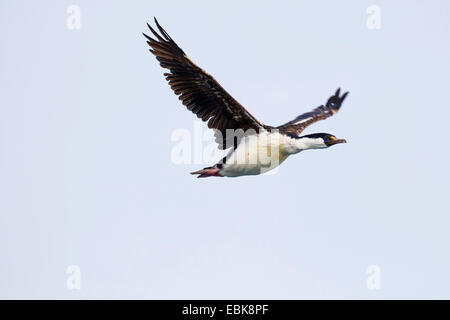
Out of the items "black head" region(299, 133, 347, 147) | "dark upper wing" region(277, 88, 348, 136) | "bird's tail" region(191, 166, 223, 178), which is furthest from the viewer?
"dark upper wing" region(277, 88, 348, 136)

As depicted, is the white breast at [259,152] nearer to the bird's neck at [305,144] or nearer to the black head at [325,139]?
the bird's neck at [305,144]

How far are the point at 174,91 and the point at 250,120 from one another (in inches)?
65.7

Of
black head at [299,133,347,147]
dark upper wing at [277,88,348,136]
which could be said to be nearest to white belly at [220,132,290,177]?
black head at [299,133,347,147]

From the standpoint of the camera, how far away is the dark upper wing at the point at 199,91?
13953 millimetres

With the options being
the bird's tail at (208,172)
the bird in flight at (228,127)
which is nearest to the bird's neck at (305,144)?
the bird in flight at (228,127)

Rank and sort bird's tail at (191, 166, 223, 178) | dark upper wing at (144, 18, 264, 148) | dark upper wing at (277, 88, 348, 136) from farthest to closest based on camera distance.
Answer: dark upper wing at (277, 88, 348, 136) → bird's tail at (191, 166, 223, 178) → dark upper wing at (144, 18, 264, 148)

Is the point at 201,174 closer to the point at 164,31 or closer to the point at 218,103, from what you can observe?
the point at 218,103

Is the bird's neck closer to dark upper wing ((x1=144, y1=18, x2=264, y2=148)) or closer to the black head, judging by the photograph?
the black head

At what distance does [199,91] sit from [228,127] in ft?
3.52

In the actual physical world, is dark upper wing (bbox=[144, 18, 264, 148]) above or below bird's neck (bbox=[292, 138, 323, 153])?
above

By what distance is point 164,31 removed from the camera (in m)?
13.7

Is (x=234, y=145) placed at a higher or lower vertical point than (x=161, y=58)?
lower

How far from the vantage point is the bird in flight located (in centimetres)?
1406
